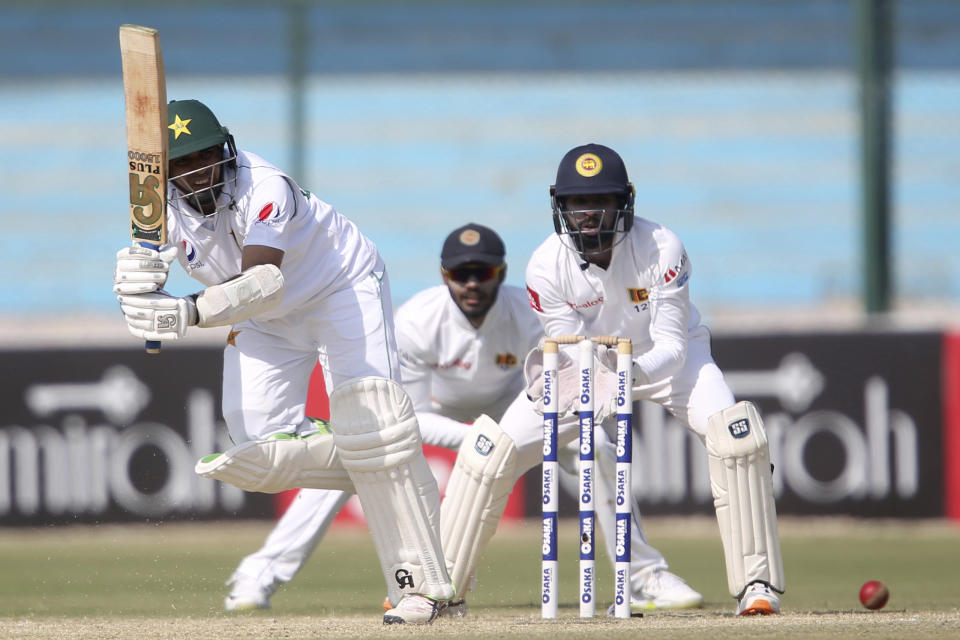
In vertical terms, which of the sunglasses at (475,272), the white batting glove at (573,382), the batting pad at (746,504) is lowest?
the batting pad at (746,504)

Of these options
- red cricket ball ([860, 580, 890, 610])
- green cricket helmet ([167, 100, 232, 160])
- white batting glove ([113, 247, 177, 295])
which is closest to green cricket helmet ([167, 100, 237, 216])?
green cricket helmet ([167, 100, 232, 160])

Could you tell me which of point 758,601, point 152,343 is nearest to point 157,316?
point 152,343

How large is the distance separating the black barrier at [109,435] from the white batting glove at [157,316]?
4.67 meters

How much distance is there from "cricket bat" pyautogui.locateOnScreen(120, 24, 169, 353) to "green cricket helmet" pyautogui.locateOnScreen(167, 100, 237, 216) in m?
0.11

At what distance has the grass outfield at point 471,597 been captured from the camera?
420 centimetres

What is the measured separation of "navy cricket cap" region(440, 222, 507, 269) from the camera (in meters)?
6.16

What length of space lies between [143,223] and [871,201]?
7404 millimetres

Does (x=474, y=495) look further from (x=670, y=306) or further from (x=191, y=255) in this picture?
(x=191, y=255)

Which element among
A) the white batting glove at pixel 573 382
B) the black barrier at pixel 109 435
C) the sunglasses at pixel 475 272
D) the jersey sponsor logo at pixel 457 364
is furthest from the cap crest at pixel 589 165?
the black barrier at pixel 109 435

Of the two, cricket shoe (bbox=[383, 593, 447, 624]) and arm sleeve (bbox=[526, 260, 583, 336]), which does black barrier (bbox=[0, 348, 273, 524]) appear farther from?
cricket shoe (bbox=[383, 593, 447, 624])

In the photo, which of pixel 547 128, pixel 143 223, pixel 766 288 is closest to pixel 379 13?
pixel 547 128

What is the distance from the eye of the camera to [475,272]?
6.23 meters

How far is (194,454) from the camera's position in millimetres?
8914

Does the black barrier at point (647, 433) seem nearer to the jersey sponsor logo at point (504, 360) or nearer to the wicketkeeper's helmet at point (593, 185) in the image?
the jersey sponsor logo at point (504, 360)
